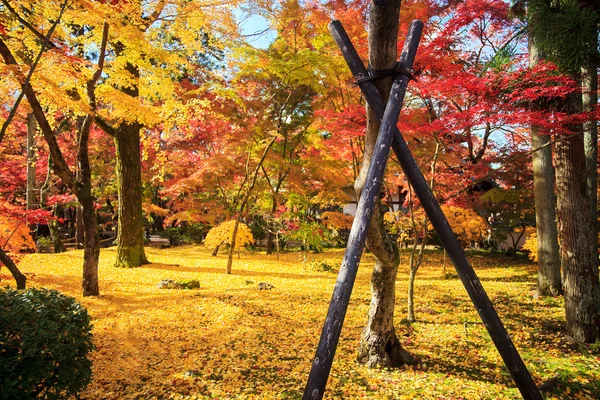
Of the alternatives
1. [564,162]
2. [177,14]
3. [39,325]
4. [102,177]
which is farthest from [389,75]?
[102,177]

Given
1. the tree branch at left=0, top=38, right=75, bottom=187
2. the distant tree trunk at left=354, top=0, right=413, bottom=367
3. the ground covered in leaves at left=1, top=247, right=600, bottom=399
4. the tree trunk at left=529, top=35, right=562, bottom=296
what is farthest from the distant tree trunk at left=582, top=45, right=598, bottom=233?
the tree branch at left=0, top=38, right=75, bottom=187

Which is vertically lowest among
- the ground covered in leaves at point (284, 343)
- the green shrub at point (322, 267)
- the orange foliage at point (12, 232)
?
the ground covered in leaves at point (284, 343)

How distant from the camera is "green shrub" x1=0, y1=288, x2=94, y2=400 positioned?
2539 millimetres

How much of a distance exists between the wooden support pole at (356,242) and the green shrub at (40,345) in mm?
2144

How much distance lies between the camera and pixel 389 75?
103 inches

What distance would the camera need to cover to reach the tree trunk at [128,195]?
10125 millimetres

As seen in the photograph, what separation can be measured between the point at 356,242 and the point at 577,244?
173 inches

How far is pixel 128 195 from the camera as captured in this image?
1022 cm

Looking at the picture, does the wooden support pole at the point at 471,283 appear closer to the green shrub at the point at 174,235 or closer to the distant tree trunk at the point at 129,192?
the distant tree trunk at the point at 129,192

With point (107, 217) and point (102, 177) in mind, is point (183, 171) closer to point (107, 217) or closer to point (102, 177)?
point (102, 177)

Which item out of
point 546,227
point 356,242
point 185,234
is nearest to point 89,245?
point 356,242

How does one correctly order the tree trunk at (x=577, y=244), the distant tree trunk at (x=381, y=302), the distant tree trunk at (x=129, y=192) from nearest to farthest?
the distant tree trunk at (x=381, y=302), the tree trunk at (x=577, y=244), the distant tree trunk at (x=129, y=192)

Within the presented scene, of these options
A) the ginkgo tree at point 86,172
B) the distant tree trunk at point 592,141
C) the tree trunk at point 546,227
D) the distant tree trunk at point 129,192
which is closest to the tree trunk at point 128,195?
the distant tree trunk at point 129,192

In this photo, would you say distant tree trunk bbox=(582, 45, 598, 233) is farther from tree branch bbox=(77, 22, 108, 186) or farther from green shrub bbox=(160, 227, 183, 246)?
green shrub bbox=(160, 227, 183, 246)
